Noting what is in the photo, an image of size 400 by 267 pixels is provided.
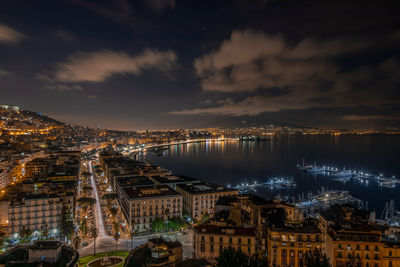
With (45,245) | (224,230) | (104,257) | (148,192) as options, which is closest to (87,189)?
(148,192)

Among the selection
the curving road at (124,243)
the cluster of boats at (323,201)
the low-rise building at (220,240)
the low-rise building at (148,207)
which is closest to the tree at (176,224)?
the curving road at (124,243)

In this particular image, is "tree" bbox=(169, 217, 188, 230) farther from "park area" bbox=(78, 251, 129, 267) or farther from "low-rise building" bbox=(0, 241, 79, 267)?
"low-rise building" bbox=(0, 241, 79, 267)

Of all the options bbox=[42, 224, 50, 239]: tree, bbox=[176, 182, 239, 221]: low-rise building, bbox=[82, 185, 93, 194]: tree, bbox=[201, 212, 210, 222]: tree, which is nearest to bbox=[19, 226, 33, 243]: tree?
bbox=[42, 224, 50, 239]: tree

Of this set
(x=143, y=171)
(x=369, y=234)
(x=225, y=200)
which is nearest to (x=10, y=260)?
(x=225, y=200)

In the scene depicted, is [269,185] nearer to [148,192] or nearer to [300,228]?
[148,192]

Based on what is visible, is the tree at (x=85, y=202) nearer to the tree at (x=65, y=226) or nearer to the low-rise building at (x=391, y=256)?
the tree at (x=65, y=226)

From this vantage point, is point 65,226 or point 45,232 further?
point 65,226

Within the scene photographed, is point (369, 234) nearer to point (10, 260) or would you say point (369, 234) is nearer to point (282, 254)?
point (282, 254)

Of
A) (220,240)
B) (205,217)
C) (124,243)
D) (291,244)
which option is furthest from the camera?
(205,217)
